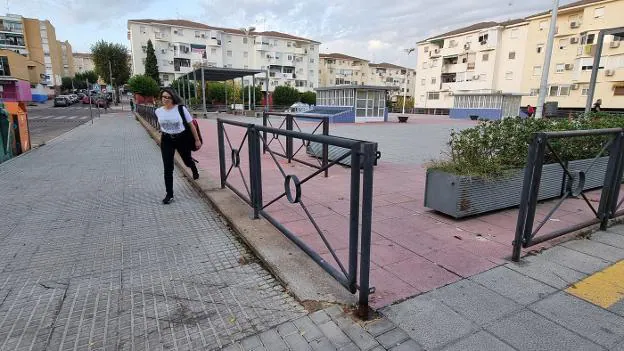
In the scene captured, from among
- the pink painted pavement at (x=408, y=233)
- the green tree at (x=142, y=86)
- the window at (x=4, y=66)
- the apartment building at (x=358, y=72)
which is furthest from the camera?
the apartment building at (x=358, y=72)

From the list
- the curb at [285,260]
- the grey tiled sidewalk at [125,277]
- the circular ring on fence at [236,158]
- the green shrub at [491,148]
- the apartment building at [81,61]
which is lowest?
the grey tiled sidewalk at [125,277]

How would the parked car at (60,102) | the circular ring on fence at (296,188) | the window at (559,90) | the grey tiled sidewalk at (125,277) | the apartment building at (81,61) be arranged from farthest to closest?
1. the apartment building at (81,61)
2. the parked car at (60,102)
3. the window at (559,90)
4. the circular ring on fence at (296,188)
5. the grey tiled sidewalk at (125,277)

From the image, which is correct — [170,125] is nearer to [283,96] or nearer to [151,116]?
[151,116]

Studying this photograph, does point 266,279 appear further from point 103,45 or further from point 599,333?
point 103,45

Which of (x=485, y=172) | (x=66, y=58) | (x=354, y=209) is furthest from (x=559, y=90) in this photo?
(x=66, y=58)

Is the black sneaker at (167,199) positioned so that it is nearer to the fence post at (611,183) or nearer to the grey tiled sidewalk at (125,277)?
the grey tiled sidewalk at (125,277)

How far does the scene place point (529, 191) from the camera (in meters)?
2.88

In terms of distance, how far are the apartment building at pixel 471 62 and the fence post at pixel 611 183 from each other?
1699 inches

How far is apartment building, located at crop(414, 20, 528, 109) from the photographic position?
41.0 metres

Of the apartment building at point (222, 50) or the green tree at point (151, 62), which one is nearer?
the green tree at point (151, 62)

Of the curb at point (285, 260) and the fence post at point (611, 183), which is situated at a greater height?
the fence post at point (611, 183)

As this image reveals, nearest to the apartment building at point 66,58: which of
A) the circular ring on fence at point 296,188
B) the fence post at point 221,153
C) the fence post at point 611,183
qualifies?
the fence post at point 221,153

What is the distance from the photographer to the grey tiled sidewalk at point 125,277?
2146 millimetres

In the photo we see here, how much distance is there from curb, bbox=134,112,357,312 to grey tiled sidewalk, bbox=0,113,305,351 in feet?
0.29
